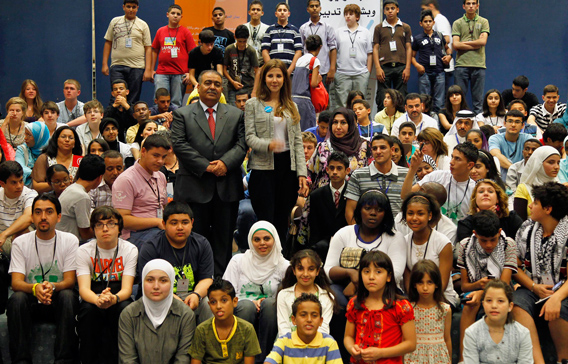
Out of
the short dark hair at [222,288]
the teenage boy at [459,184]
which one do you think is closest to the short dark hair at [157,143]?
the short dark hair at [222,288]

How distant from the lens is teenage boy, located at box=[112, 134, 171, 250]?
18.4 feet

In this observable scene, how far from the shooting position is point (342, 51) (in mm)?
10289

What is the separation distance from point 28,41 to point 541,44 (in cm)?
835

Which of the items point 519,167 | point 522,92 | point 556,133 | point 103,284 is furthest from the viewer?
point 522,92

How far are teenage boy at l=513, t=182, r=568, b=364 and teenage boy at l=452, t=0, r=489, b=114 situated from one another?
18.8ft

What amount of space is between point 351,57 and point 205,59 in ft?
7.09

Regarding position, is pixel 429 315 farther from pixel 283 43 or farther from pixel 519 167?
pixel 283 43

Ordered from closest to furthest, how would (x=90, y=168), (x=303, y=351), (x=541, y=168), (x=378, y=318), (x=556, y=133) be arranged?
1. (x=303, y=351)
2. (x=378, y=318)
3. (x=90, y=168)
4. (x=541, y=168)
5. (x=556, y=133)

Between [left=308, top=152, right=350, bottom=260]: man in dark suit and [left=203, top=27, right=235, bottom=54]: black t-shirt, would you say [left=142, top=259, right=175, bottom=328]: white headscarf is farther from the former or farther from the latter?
[left=203, top=27, right=235, bottom=54]: black t-shirt

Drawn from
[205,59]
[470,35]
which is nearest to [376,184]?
[205,59]

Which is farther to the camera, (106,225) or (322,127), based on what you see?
(322,127)

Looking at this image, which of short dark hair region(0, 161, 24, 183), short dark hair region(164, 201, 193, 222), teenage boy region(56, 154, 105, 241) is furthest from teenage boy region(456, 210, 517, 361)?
short dark hair region(0, 161, 24, 183)

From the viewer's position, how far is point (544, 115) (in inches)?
358

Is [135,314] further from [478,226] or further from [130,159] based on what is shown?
[130,159]
